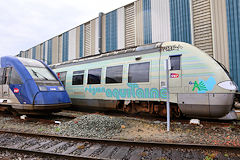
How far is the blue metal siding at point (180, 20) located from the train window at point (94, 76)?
713cm

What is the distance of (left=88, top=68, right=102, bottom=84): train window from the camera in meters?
7.81

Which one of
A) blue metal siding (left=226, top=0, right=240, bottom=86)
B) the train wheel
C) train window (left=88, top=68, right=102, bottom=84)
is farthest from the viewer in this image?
blue metal siding (left=226, top=0, right=240, bottom=86)

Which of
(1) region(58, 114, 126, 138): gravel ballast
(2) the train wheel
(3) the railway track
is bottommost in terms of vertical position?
(3) the railway track

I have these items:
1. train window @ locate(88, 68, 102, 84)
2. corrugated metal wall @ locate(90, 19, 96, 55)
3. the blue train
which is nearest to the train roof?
train window @ locate(88, 68, 102, 84)

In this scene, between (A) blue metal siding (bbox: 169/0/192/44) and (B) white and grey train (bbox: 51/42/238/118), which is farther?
(A) blue metal siding (bbox: 169/0/192/44)

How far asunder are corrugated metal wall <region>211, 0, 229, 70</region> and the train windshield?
962 cm

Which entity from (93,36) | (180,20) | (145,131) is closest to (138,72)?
(145,131)

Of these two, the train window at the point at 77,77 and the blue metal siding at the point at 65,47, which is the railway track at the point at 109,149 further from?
the blue metal siding at the point at 65,47

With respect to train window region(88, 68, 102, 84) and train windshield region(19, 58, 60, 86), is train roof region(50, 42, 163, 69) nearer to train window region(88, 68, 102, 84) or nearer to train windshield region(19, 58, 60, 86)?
train window region(88, 68, 102, 84)

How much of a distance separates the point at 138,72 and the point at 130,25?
9473 millimetres

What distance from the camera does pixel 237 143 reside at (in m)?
3.78

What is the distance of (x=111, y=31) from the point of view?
53.2 ft

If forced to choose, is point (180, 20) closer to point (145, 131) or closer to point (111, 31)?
point (111, 31)

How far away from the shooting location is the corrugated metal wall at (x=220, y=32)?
1003 cm
